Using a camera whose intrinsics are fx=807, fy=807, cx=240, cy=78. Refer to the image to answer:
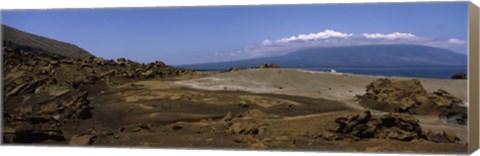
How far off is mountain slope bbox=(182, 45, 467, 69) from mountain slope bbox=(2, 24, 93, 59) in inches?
102

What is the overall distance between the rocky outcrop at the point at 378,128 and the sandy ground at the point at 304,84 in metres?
0.13

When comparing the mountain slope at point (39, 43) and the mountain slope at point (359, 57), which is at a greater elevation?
the mountain slope at point (39, 43)

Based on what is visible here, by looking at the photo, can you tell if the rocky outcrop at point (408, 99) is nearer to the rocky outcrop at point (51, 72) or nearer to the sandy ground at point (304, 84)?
the sandy ground at point (304, 84)

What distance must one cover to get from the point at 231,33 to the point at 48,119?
9.80ft

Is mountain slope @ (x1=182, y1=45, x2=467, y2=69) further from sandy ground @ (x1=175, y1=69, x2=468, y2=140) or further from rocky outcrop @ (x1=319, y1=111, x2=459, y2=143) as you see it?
rocky outcrop @ (x1=319, y1=111, x2=459, y2=143)

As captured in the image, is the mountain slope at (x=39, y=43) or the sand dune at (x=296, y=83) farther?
the mountain slope at (x=39, y=43)

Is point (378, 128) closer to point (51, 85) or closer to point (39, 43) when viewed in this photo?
point (51, 85)

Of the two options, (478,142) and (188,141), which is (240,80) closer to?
(188,141)

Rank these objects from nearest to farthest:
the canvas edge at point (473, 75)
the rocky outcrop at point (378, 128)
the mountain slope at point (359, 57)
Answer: the canvas edge at point (473, 75)
the rocky outcrop at point (378, 128)
the mountain slope at point (359, 57)

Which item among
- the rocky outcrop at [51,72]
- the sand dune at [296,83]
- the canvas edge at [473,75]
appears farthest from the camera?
the rocky outcrop at [51,72]

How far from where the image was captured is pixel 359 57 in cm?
1122

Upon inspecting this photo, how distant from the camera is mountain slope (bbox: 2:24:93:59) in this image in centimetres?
1191

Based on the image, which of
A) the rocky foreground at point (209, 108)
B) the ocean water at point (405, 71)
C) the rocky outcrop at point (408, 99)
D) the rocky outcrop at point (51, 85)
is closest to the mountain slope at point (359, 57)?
the ocean water at point (405, 71)

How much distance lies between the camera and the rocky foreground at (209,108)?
34.9ft
